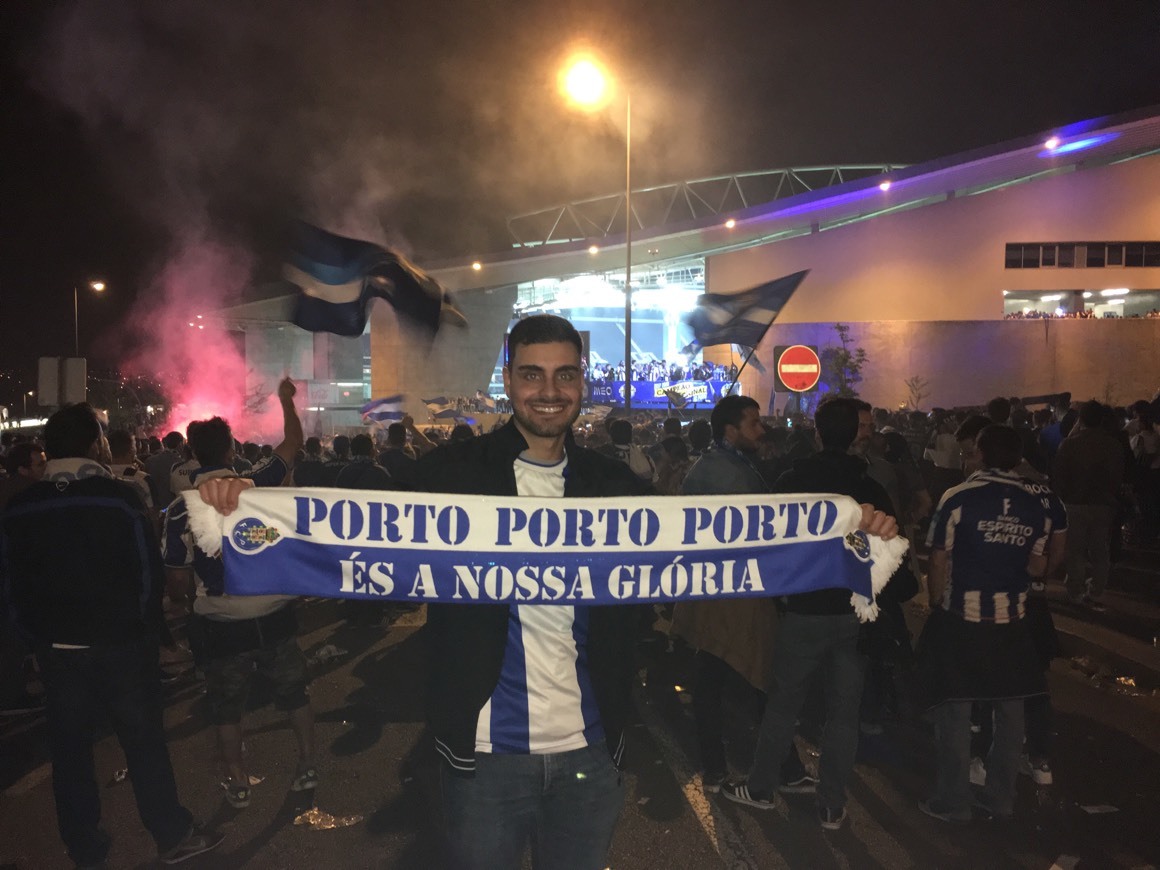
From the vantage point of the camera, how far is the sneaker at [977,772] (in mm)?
4441

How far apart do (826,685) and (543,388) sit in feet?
8.00

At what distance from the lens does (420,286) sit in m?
4.66

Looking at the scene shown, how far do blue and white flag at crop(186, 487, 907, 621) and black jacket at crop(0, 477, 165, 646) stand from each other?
131 cm

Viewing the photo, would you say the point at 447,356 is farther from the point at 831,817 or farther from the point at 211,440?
the point at 831,817

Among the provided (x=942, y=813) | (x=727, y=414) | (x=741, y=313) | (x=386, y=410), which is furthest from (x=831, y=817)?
(x=386, y=410)

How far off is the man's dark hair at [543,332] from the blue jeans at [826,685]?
205 cm

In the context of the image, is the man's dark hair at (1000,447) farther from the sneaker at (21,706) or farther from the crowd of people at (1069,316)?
the crowd of people at (1069,316)

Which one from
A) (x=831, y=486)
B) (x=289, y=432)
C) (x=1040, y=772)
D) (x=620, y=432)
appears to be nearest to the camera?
(x=831, y=486)

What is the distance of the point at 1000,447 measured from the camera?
386 cm

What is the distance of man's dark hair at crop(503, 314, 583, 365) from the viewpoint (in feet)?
7.96

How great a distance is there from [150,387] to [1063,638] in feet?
129

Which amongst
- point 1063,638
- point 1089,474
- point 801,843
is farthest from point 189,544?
point 1089,474

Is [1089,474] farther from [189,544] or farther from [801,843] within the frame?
[189,544]

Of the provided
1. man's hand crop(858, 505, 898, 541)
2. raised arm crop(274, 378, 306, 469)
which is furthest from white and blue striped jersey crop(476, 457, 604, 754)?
raised arm crop(274, 378, 306, 469)
